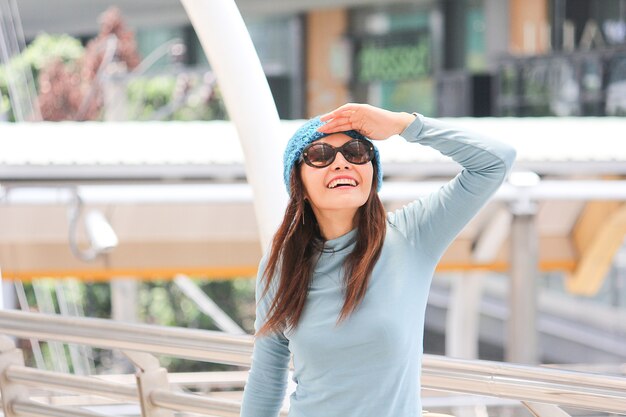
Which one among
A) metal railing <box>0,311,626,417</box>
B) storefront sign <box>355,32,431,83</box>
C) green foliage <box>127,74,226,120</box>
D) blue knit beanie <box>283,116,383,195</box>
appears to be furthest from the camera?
storefront sign <box>355,32,431,83</box>

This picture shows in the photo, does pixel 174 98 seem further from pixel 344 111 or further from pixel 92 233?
pixel 344 111

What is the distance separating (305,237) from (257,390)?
32cm

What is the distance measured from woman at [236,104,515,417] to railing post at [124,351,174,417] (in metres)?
1.37

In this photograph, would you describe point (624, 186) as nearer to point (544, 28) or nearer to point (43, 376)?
point (43, 376)

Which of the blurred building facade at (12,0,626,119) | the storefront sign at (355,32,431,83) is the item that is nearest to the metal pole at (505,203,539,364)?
the blurred building facade at (12,0,626,119)

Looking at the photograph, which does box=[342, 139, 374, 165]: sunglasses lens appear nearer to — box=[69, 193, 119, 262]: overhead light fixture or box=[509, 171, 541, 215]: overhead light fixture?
box=[69, 193, 119, 262]: overhead light fixture

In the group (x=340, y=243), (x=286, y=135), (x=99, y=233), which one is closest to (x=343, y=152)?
(x=340, y=243)

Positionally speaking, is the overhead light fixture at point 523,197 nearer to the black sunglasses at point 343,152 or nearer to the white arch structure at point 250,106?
the white arch structure at point 250,106

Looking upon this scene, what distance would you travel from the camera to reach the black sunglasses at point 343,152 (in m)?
2.20

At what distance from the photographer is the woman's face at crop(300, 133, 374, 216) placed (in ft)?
7.18

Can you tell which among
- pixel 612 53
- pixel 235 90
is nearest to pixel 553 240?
pixel 235 90

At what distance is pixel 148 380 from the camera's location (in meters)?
3.62

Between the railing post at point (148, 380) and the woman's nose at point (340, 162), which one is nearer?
the woman's nose at point (340, 162)

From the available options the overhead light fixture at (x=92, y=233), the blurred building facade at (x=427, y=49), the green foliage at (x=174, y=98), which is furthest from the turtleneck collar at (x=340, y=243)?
the green foliage at (x=174, y=98)
